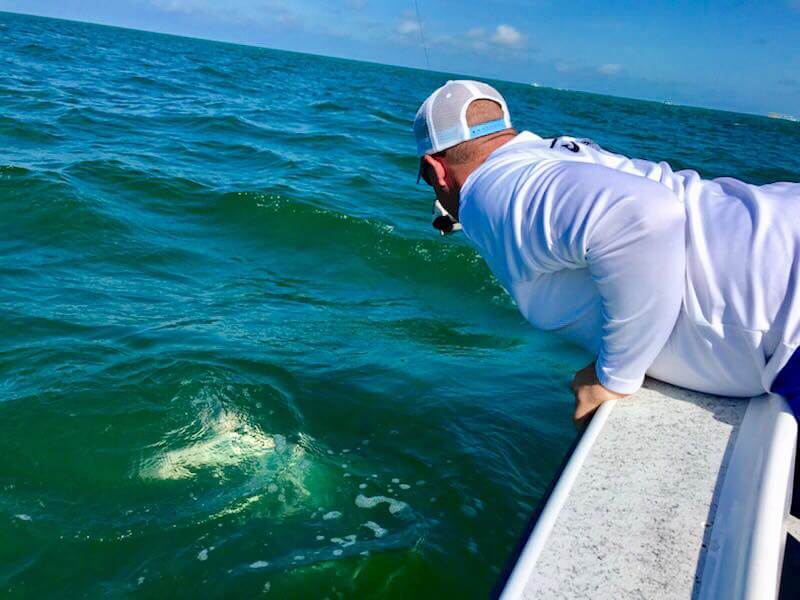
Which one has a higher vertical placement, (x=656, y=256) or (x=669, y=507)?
(x=656, y=256)

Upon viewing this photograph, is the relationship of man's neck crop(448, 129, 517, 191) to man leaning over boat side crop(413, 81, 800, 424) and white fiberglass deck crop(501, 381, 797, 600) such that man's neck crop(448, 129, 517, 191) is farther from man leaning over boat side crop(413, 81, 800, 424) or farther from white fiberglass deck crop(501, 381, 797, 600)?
white fiberglass deck crop(501, 381, 797, 600)

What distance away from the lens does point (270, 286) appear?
19.3 ft

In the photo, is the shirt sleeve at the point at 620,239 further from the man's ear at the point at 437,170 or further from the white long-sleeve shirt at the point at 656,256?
the man's ear at the point at 437,170

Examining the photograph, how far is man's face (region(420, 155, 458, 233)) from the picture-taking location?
7.30 ft

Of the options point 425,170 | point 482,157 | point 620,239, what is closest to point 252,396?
point 425,170

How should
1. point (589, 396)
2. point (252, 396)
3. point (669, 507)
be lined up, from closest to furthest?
point (669, 507) < point (589, 396) < point (252, 396)

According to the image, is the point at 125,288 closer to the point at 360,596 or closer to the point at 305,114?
the point at 360,596

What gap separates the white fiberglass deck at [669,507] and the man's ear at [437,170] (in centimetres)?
88

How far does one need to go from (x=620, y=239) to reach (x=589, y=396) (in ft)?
1.84

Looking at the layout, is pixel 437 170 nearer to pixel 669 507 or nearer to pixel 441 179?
pixel 441 179

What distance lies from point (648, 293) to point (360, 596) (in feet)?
5.18

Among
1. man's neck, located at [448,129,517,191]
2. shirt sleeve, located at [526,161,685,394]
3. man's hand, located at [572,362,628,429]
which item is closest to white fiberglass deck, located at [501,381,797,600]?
man's hand, located at [572,362,628,429]

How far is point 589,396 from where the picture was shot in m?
2.06

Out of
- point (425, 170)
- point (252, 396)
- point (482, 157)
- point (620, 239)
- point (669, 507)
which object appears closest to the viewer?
point (669, 507)
